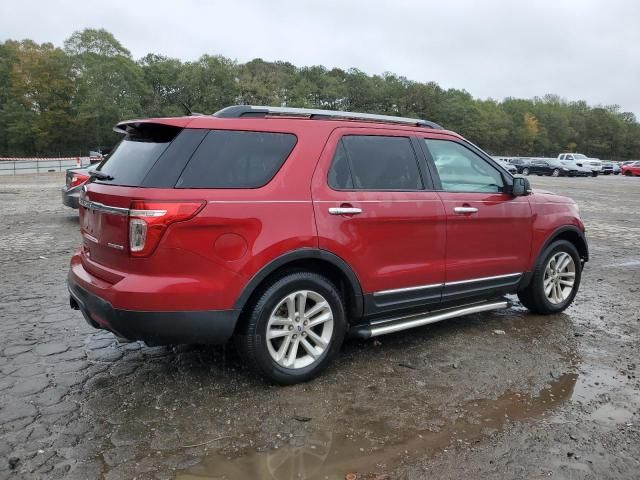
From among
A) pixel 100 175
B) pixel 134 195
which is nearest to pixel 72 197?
pixel 100 175

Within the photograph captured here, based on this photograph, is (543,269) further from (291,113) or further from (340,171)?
(291,113)

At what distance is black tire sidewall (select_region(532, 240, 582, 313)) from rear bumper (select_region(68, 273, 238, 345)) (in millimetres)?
3305

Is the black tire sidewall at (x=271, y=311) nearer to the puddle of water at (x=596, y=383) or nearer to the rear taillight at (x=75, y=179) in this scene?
the puddle of water at (x=596, y=383)

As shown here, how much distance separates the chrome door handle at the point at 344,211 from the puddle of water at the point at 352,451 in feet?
4.87

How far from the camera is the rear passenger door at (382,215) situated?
3859 millimetres

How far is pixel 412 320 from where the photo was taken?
14.3 ft

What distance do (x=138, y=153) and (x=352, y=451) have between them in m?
2.35

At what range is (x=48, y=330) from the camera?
4.84 metres

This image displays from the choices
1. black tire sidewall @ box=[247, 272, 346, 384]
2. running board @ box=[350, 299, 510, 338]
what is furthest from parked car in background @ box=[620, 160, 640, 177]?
black tire sidewall @ box=[247, 272, 346, 384]

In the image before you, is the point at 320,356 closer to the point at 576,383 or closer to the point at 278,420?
the point at 278,420

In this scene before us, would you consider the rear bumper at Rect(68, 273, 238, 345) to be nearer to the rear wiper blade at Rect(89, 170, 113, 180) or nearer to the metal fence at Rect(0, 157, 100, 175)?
the rear wiper blade at Rect(89, 170, 113, 180)

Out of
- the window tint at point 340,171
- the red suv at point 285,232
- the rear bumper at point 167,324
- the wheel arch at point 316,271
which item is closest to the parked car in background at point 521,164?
the red suv at point 285,232

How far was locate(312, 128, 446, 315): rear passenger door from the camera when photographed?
3.86 metres

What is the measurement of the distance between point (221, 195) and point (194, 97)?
256 ft
